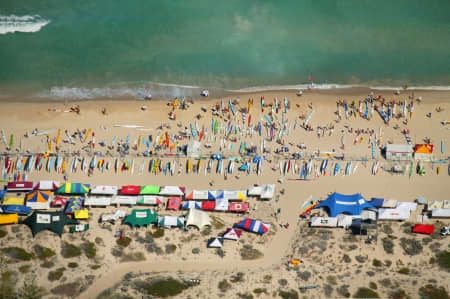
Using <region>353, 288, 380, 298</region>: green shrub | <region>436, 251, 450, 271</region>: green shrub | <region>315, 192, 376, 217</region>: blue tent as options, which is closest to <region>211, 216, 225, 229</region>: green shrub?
<region>315, 192, 376, 217</region>: blue tent

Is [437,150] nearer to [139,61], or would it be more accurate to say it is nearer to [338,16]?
[338,16]

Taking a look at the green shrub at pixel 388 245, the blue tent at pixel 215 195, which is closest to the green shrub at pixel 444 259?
the green shrub at pixel 388 245

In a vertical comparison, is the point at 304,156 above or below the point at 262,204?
above

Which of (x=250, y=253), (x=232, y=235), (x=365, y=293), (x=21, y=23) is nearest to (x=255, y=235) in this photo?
(x=250, y=253)

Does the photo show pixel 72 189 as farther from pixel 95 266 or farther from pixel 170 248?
pixel 170 248

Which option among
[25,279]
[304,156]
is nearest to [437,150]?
[304,156]

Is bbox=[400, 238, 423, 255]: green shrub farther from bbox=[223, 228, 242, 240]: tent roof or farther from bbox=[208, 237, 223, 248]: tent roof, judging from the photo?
bbox=[208, 237, 223, 248]: tent roof
